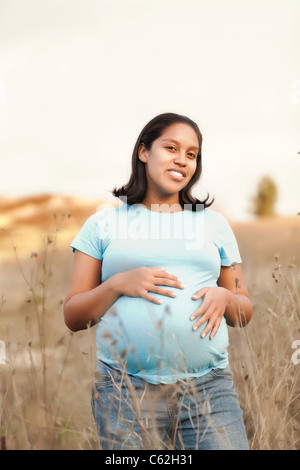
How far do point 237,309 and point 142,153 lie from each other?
0.86 m

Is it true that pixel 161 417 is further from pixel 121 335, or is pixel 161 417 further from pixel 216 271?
pixel 216 271

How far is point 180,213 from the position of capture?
249 cm

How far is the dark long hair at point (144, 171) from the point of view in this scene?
2502 millimetres

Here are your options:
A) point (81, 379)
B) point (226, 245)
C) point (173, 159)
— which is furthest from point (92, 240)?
point (81, 379)

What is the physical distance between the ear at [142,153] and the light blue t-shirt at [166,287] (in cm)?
25

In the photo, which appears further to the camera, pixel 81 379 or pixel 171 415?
pixel 81 379

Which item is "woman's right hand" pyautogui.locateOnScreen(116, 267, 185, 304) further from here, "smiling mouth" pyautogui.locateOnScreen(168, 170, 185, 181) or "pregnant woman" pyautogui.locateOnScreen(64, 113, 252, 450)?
"smiling mouth" pyautogui.locateOnScreen(168, 170, 185, 181)

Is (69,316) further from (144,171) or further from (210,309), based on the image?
(144,171)

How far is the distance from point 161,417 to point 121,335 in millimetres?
367

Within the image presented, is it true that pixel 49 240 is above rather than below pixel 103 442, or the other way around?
above

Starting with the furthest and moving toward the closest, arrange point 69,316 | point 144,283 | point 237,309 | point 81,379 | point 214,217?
point 81,379 → point 214,217 → point 237,309 → point 69,316 → point 144,283

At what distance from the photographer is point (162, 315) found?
2.15 meters
